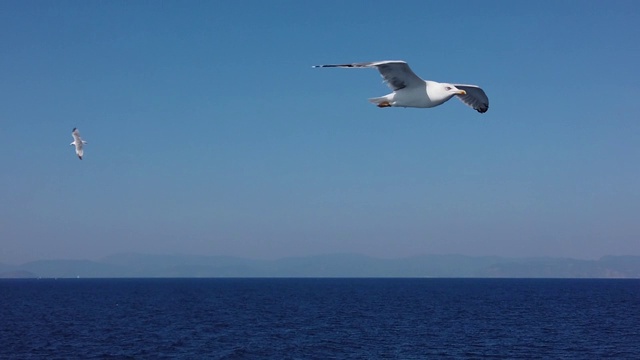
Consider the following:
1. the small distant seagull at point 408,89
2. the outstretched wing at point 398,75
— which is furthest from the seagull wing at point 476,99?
the outstretched wing at point 398,75

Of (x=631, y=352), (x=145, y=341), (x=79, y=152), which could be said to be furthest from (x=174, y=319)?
(x=79, y=152)

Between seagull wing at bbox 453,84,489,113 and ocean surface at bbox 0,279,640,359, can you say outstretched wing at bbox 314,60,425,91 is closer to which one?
seagull wing at bbox 453,84,489,113

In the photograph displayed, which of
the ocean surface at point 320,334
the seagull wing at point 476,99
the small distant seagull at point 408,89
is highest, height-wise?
the seagull wing at point 476,99

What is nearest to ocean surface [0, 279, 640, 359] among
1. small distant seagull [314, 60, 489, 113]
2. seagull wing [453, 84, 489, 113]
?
seagull wing [453, 84, 489, 113]

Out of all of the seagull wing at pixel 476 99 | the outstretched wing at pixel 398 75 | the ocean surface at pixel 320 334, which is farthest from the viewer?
the ocean surface at pixel 320 334

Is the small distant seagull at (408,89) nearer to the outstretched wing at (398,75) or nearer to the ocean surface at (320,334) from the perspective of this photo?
the outstretched wing at (398,75)

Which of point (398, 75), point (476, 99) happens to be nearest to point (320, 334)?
point (476, 99)

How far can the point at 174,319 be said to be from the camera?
11594cm

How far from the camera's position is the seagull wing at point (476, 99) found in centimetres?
1756

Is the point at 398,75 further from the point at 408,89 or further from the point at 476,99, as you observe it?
the point at 476,99

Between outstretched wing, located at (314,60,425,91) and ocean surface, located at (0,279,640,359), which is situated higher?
outstretched wing, located at (314,60,425,91)

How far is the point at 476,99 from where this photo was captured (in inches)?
698

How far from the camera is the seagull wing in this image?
17.6m

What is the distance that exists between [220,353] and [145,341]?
1450 cm
